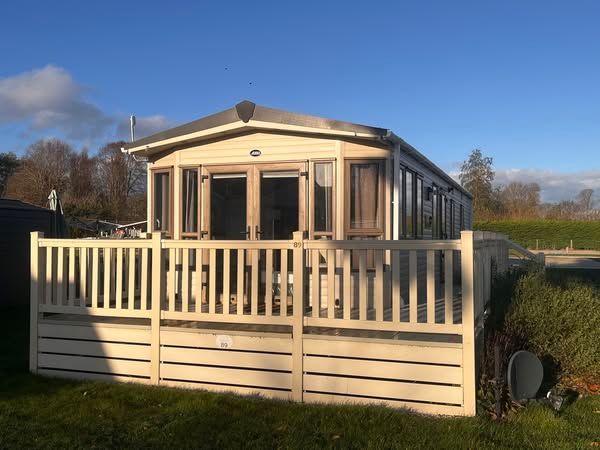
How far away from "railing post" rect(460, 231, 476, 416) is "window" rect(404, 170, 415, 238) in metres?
4.24

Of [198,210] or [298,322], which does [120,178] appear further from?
[298,322]

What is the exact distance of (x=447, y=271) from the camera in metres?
4.32

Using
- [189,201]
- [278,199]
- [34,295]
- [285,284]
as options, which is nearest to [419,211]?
[278,199]

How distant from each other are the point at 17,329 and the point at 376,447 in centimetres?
603

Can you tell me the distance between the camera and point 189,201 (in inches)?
327

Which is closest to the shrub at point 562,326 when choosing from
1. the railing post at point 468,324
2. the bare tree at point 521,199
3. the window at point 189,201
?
the railing post at point 468,324

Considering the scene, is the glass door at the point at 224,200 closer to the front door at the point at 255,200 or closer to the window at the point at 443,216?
the front door at the point at 255,200

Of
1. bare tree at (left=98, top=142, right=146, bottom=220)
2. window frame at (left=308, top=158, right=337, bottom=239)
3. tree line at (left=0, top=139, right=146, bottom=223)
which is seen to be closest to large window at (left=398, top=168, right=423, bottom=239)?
window frame at (left=308, top=158, right=337, bottom=239)

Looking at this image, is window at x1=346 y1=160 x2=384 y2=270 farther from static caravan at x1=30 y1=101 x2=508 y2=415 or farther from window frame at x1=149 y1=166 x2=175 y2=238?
window frame at x1=149 y1=166 x2=175 y2=238

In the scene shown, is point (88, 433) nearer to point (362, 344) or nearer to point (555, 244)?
point (362, 344)

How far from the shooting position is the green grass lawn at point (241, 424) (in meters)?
3.69

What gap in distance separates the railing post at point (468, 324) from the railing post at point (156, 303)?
2.62 meters

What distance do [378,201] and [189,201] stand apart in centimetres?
281

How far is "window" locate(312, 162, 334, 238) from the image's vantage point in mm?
7648
